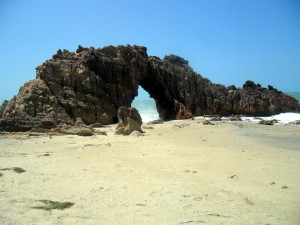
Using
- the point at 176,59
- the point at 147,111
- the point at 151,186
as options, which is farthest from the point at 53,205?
the point at 147,111

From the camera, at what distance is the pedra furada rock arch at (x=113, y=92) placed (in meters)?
21.7

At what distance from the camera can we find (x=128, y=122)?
18031 mm

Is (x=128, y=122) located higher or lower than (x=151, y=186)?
higher

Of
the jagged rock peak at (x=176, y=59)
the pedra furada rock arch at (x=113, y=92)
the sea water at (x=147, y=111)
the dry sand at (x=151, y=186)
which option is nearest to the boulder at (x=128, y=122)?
the pedra furada rock arch at (x=113, y=92)

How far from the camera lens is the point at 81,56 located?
89.4ft

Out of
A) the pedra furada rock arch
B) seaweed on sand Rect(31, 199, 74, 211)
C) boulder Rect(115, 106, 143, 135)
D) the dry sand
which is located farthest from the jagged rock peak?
seaweed on sand Rect(31, 199, 74, 211)

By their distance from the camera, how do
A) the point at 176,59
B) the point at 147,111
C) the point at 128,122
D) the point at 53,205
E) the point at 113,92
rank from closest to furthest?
the point at 53,205, the point at 128,122, the point at 113,92, the point at 176,59, the point at 147,111

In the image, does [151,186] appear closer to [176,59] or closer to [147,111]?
[176,59]

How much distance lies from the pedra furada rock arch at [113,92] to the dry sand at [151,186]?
9927mm

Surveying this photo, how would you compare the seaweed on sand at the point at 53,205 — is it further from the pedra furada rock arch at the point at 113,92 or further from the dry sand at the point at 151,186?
the pedra furada rock arch at the point at 113,92

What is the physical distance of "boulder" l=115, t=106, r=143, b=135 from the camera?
17.5 m

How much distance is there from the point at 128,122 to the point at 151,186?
1121 cm

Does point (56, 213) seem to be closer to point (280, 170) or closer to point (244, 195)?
point (244, 195)

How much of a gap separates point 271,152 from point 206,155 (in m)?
2.42
